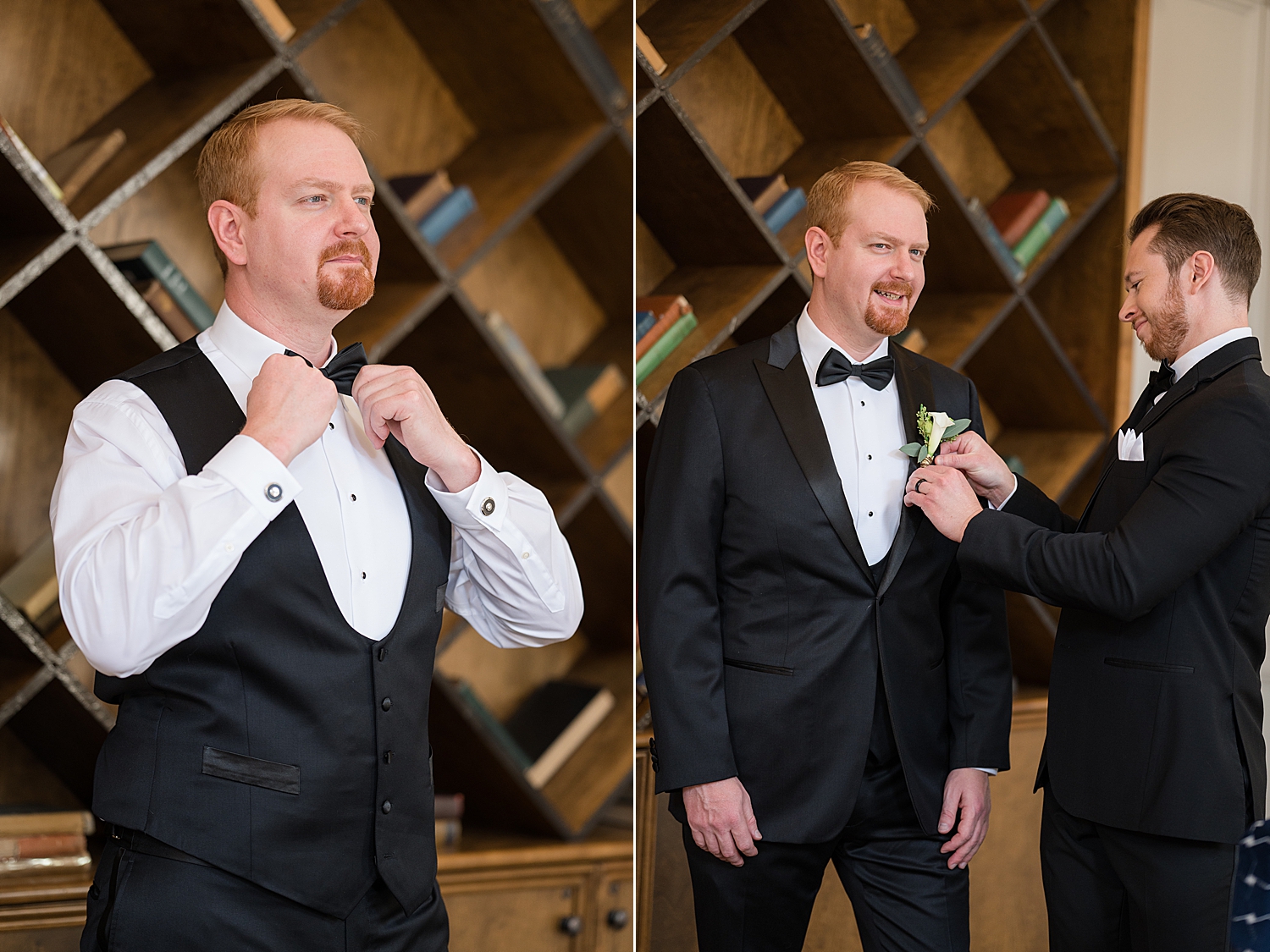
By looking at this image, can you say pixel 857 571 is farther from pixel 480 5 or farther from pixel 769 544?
pixel 480 5

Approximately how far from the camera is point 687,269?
291cm

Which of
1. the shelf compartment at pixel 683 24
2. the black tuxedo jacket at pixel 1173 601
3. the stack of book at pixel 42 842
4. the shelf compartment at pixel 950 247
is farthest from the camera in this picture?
the shelf compartment at pixel 950 247

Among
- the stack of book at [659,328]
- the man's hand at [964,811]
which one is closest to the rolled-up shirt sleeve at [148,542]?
the man's hand at [964,811]

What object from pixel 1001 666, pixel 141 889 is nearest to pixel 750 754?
pixel 1001 666

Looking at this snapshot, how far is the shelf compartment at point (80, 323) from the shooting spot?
7.34 ft

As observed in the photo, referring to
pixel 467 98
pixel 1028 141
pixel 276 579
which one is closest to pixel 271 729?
→ pixel 276 579

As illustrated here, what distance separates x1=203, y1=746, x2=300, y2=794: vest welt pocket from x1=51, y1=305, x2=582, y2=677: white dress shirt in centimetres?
15

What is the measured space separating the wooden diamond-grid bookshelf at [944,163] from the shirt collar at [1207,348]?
969mm

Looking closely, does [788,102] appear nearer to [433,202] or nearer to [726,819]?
[433,202]

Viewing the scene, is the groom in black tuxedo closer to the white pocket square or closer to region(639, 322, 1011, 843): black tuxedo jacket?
the white pocket square

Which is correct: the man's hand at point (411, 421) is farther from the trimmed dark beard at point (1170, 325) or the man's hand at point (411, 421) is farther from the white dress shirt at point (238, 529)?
the trimmed dark beard at point (1170, 325)

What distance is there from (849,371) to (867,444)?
0.44 ft

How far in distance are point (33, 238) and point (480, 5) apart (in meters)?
1.05

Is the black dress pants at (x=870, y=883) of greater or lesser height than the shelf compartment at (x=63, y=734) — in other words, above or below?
below
